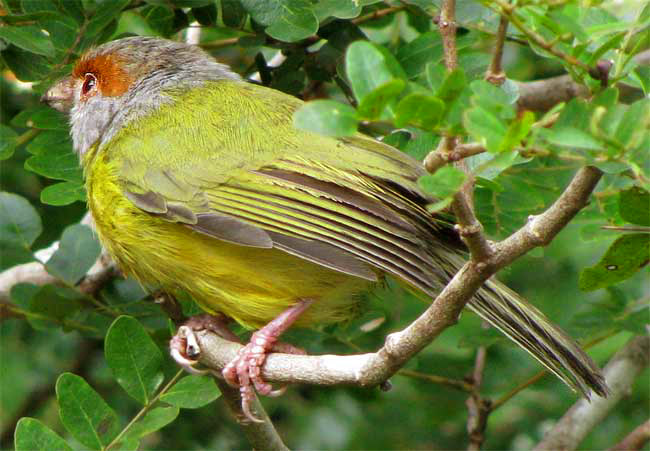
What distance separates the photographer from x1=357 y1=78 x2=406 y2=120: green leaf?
2.30m

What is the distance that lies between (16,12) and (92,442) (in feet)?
6.23

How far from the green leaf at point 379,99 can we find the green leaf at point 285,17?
1498 mm

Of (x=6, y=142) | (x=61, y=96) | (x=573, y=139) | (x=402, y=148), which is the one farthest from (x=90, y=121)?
(x=573, y=139)

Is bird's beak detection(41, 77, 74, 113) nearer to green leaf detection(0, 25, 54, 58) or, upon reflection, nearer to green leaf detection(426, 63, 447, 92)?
green leaf detection(0, 25, 54, 58)

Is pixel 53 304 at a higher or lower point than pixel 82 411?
lower

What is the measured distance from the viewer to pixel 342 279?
13.2ft

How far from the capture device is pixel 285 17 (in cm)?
393

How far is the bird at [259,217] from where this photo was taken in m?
3.53

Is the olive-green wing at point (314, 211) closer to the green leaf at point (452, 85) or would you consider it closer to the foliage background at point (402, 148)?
A: the foliage background at point (402, 148)

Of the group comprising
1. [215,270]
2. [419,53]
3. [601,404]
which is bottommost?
[601,404]

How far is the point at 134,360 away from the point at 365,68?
6.18 feet

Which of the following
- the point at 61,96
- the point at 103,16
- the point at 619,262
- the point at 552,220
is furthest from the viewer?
the point at 61,96

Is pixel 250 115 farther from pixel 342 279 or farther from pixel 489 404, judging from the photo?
pixel 489 404

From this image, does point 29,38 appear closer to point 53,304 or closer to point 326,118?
point 53,304
